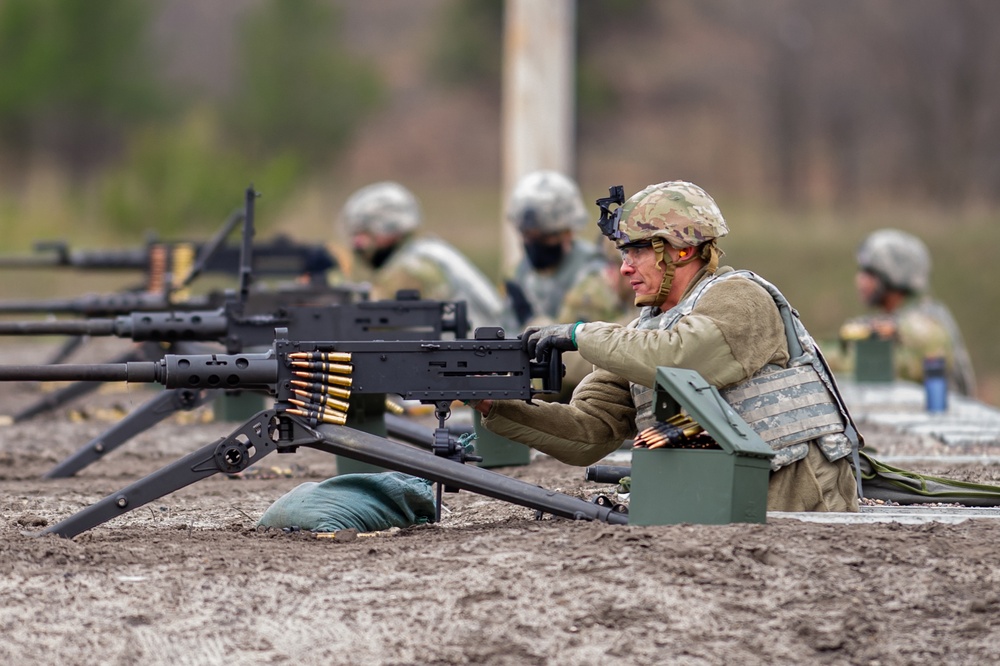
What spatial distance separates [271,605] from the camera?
485 centimetres

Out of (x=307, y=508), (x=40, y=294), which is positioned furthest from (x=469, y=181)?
(x=307, y=508)

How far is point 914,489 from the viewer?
626 centimetres

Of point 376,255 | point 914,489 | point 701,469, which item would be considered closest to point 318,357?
point 701,469

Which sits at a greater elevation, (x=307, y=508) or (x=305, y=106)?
(x=305, y=106)

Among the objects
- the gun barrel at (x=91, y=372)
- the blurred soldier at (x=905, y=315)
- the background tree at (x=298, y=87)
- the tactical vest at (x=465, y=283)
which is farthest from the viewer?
the background tree at (x=298, y=87)

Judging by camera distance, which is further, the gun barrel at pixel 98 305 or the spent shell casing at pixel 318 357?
the gun barrel at pixel 98 305

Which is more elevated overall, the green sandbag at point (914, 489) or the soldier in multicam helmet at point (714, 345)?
the soldier in multicam helmet at point (714, 345)

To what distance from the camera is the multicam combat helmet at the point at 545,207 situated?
12.9m

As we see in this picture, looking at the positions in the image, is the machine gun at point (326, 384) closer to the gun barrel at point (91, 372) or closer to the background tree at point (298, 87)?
the gun barrel at point (91, 372)

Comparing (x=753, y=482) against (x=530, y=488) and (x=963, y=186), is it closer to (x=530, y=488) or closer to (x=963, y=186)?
(x=530, y=488)

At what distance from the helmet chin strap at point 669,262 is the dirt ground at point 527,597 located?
36.5 inches

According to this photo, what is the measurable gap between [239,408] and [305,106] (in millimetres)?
23978

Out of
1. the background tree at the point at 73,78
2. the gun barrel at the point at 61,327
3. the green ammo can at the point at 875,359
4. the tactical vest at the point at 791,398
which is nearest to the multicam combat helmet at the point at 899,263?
the green ammo can at the point at 875,359

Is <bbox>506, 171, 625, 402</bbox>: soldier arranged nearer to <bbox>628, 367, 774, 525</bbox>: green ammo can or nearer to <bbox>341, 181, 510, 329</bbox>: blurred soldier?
<bbox>341, 181, 510, 329</bbox>: blurred soldier
